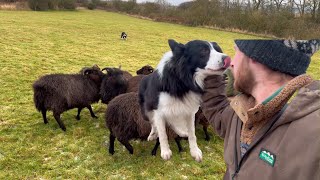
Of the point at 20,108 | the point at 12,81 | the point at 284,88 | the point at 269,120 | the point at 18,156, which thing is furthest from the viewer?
the point at 12,81

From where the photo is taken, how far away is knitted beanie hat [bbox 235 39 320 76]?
1.79 meters

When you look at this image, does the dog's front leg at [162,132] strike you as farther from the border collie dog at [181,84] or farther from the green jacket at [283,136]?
the green jacket at [283,136]

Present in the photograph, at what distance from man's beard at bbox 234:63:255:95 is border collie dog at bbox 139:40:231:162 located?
63 centimetres

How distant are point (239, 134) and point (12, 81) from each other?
370 inches

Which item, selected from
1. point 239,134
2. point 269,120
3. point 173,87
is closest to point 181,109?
point 173,87

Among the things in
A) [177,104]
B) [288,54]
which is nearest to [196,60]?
[177,104]

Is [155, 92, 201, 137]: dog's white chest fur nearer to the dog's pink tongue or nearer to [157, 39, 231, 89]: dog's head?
[157, 39, 231, 89]: dog's head

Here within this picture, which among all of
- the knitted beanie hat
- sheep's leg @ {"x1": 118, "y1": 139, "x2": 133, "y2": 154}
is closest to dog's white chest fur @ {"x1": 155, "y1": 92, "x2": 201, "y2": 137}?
the knitted beanie hat

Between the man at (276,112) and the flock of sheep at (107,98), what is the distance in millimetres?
2943

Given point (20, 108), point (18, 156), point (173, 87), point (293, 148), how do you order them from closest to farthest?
point (293, 148)
point (173, 87)
point (18, 156)
point (20, 108)

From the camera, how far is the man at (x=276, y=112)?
1548mm

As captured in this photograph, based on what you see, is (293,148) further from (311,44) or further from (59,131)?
(59,131)

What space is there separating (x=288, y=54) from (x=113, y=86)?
18.6ft

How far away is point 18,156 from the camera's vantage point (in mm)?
5641
